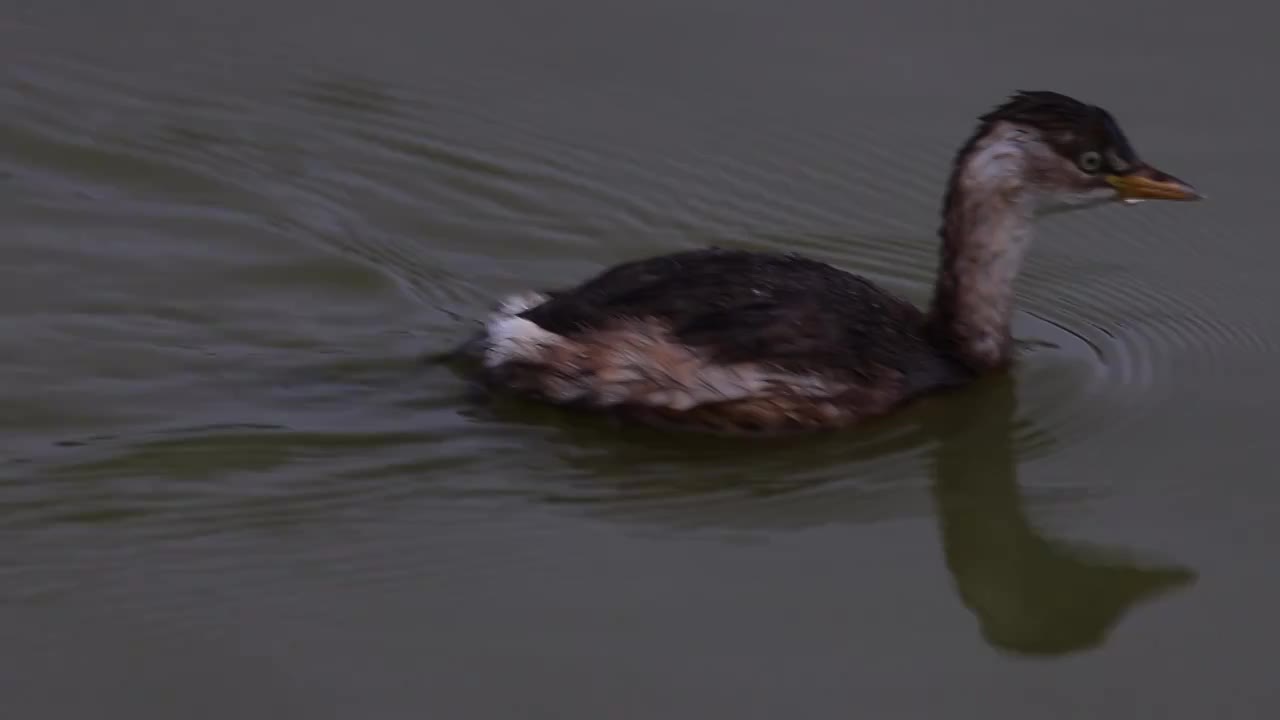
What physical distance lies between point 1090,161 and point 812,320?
998mm

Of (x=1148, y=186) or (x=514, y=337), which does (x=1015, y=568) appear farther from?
(x=514, y=337)

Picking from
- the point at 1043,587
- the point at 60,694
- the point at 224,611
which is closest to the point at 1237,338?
the point at 1043,587

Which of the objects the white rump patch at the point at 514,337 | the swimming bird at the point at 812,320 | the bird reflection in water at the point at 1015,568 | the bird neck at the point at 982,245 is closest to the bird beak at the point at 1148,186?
the swimming bird at the point at 812,320

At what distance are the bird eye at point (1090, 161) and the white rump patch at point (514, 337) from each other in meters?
1.62

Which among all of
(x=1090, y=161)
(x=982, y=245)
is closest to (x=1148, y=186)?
(x=1090, y=161)

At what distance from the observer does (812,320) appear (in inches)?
242

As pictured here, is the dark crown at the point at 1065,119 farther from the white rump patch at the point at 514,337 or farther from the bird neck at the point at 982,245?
the white rump patch at the point at 514,337

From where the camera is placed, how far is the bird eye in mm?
6407

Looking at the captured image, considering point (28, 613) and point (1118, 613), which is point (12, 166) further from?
point (1118, 613)

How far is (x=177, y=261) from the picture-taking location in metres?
7.20

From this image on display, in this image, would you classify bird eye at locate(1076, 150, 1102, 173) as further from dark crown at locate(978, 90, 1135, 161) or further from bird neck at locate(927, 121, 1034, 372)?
bird neck at locate(927, 121, 1034, 372)

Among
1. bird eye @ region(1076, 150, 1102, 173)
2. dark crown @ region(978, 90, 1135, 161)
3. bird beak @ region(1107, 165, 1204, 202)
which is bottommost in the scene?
bird beak @ region(1107, 165, 1204, 202)

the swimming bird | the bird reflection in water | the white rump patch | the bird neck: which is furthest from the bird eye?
the white rump patch

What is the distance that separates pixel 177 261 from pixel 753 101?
7.34ft
